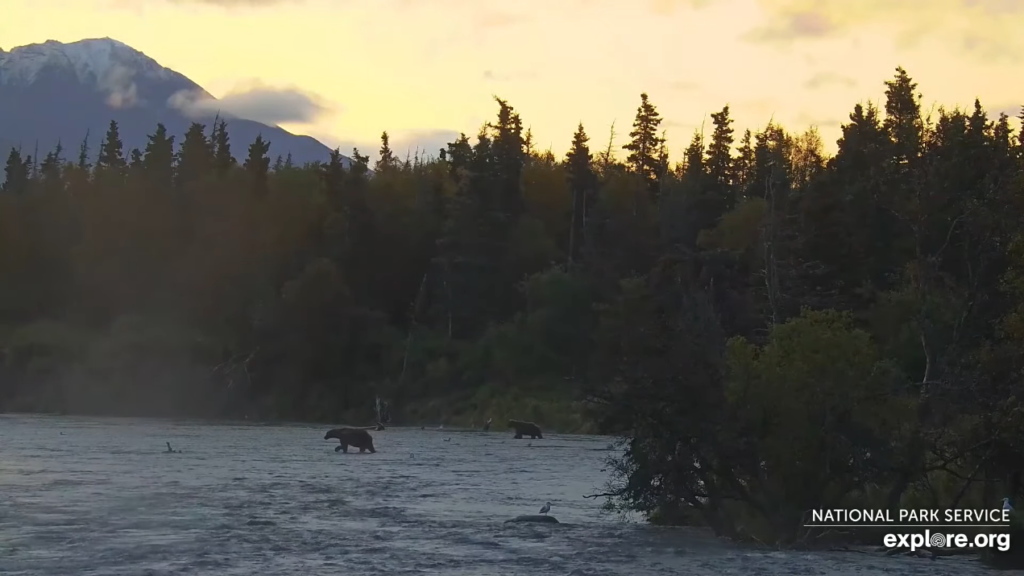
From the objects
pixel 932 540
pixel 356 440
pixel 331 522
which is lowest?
pixel 331 522

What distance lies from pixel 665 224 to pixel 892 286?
20771mm

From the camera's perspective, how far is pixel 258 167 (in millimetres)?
112062

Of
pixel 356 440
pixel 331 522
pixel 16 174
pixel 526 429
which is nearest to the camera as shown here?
pixel 331 522

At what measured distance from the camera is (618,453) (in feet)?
165

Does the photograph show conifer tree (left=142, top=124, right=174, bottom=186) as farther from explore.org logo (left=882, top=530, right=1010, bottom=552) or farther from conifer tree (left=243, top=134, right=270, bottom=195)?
explore.org logo (left=882, top=530, right=1010, bottom=552)

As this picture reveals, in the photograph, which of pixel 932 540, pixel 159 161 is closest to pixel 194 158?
pixel 159 161

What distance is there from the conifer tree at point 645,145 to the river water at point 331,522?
197ft

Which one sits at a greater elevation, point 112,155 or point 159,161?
point 112,155

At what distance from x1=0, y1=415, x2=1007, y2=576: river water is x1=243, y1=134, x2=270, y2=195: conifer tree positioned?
61.0m

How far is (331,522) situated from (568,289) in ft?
196

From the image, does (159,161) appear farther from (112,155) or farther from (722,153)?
(722,153)

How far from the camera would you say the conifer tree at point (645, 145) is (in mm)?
106688

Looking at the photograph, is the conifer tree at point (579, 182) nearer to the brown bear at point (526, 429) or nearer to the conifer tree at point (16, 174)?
the brown bear at point (526, 429)

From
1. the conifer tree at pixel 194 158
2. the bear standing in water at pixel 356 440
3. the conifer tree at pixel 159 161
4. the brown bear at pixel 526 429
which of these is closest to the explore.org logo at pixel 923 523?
the bear standing in water at pixel 356 440
